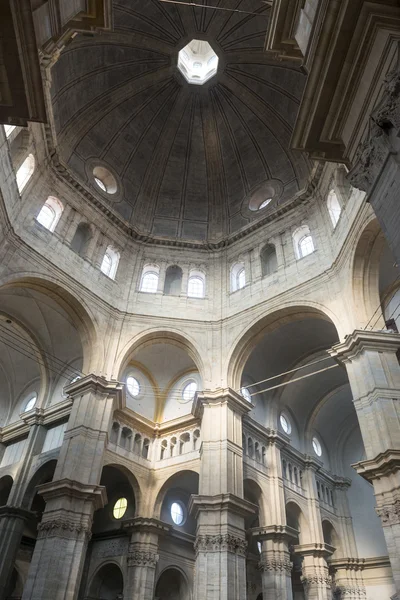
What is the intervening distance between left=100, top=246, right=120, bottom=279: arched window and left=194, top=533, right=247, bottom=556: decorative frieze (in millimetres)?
12742

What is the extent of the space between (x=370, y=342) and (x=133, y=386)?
11931mm

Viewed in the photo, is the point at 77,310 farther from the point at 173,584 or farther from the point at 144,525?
the point at 173,584

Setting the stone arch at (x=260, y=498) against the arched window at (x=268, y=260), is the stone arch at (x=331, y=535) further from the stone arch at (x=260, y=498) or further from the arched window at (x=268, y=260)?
the arched window at (x=268, y=260)

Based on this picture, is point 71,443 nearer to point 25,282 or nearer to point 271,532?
point 25,282

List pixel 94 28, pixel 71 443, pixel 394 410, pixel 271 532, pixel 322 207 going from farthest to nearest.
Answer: pixel 322 207, pixel 271 532, pixel 71 443, pixel 394 410, pixel 94 28

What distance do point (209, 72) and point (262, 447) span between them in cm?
2290

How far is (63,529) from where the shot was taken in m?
15.4

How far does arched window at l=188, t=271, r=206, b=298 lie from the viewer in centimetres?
2389

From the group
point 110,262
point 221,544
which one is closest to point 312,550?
point 221,544

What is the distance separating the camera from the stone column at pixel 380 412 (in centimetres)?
1242

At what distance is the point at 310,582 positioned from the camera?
66.5 feet

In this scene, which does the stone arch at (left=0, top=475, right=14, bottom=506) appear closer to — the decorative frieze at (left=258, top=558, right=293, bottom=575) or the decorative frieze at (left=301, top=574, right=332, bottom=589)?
the decorative frieze at (left=258, top=558, right=293, bottom=575)

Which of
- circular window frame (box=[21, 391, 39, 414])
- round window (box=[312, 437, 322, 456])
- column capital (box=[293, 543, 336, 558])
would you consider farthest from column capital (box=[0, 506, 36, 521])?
round window (box=[312, 437, 322, 456])

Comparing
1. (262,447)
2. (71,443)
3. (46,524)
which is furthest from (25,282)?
(262,447)
